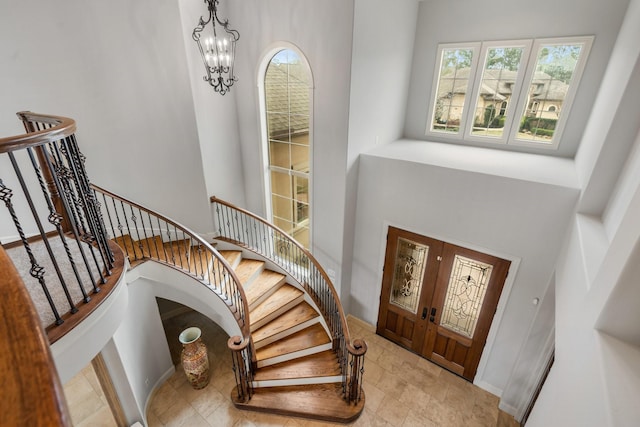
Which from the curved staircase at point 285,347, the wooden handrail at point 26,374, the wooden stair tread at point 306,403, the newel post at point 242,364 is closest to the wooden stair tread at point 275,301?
the curved staircase at point 285,347

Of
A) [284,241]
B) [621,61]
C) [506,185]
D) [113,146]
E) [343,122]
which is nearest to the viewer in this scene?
[621,61]

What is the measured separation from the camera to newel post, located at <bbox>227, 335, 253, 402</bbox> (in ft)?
12.3

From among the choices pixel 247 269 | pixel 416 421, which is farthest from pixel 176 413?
pixel 416 421

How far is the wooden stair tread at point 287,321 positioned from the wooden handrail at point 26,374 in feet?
13.9

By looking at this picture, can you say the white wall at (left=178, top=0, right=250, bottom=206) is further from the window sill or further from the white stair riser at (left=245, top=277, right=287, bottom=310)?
the window sill

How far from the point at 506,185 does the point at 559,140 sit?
1.72 m

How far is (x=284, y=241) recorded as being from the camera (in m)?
5.95

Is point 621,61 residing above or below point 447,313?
above

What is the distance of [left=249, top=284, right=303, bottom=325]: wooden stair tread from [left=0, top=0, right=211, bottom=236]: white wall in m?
2.14

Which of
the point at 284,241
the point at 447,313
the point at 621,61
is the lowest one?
the point at 447,313

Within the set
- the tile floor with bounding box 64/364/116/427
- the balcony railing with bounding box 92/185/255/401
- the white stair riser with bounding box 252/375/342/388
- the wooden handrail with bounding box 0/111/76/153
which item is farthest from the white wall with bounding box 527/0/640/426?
the tile floor with bounding box 64/364/116/427

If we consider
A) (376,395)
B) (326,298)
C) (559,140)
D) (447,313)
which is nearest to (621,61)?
(559,140)

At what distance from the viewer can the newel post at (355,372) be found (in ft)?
12.7

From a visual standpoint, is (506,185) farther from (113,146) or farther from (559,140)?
(113,146)
